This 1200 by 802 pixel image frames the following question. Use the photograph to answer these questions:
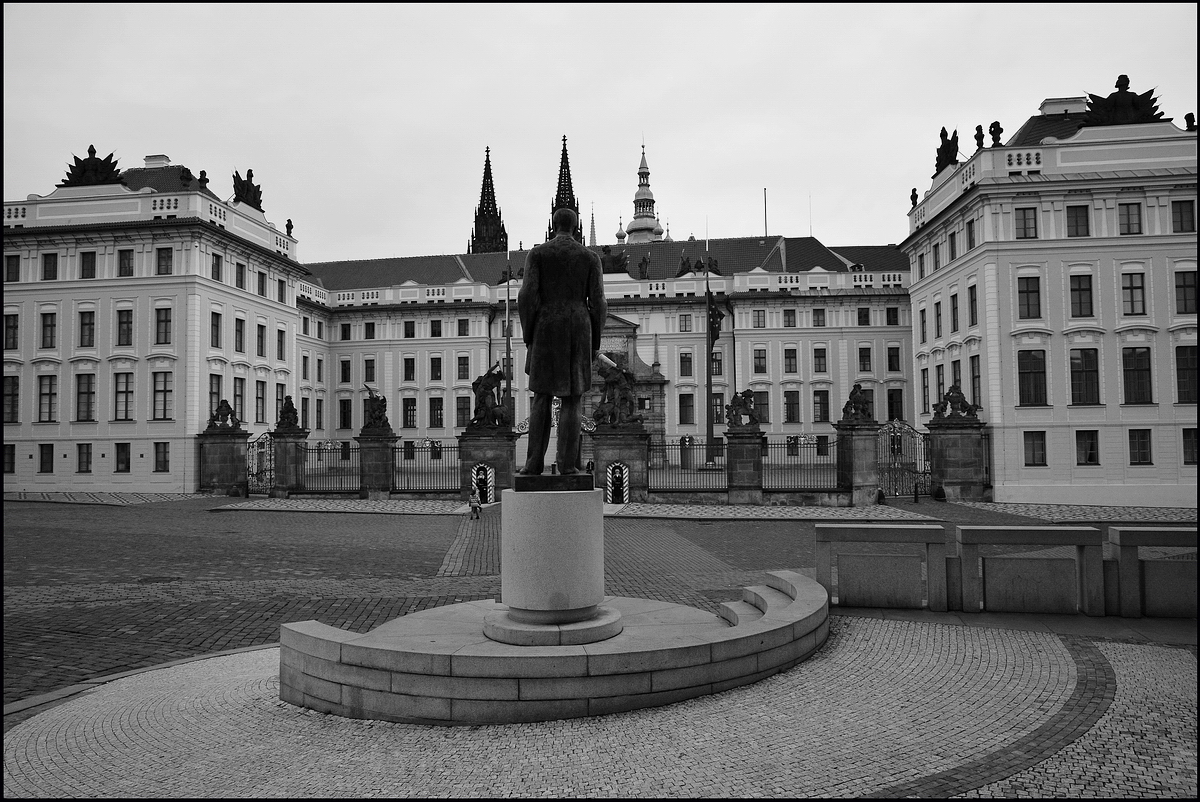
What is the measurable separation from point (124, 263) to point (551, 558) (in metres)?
36.7

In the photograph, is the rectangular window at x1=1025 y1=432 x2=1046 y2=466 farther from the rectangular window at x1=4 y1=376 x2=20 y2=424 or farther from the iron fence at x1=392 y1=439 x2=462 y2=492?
the rectangular window at x1=4 y1=376 x2=20 y2=424

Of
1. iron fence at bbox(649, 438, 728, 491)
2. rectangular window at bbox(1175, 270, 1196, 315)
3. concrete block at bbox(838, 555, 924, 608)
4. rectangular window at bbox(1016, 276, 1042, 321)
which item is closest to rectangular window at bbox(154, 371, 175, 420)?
iron fence at bbox(649, 438, 728, 491)

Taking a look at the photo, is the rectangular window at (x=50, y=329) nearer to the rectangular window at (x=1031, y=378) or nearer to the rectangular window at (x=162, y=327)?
the rectangular window at (x=162, y=327)

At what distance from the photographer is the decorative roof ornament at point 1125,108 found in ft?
99.3

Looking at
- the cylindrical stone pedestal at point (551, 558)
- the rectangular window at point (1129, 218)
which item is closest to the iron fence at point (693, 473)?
the rectangular window at point (1129, 218)

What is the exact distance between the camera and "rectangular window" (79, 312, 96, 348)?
36438mm

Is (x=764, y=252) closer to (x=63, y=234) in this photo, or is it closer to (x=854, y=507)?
(x=854, y=507)

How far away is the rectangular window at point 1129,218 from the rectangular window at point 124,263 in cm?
4011

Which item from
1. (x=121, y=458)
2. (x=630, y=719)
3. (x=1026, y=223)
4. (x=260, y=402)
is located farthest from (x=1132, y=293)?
(x=121, y=458)

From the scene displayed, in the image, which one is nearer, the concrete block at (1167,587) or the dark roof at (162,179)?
the concrete block at (1167,587)

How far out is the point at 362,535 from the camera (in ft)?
65.3

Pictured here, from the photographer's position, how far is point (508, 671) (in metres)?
6.06

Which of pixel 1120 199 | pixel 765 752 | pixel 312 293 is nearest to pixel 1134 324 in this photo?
pixel 1120 199

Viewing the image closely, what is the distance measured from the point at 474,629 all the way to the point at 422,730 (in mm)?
1619
